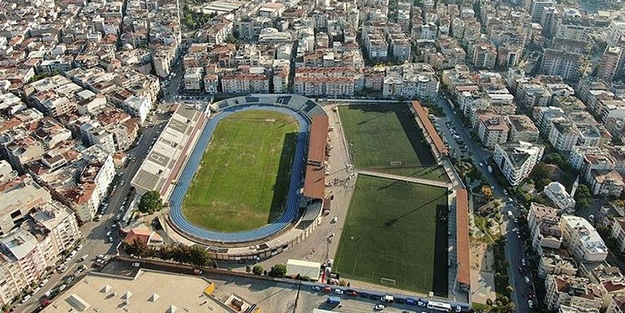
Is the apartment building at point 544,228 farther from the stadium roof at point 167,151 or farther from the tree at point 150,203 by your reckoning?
the stadium roof at point 167,151

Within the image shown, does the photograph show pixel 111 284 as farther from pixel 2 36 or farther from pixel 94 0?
pixel 94 0

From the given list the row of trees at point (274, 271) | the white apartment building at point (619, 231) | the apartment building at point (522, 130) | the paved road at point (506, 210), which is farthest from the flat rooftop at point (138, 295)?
the apartment building at point (522, 130)

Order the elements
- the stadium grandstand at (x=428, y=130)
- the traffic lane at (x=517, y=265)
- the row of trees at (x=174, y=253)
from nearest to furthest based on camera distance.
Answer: the traffic lane at (x=517, y=265) < the row of trees at (x=174, y=253) < the stadium grandstand at (x=428, y=130)

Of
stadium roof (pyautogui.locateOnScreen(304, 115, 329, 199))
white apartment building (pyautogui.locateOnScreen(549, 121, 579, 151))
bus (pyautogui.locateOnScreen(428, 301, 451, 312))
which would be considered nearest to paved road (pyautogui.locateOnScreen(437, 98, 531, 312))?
bus (pyautogui.locateOnScreen(428, 301, 451, 312))

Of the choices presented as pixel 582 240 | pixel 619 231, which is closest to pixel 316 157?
pixel 582 240

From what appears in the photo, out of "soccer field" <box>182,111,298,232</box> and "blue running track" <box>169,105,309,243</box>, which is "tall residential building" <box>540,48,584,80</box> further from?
"soccer field" <box>182,111,298,232</box>

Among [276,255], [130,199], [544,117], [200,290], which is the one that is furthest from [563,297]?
[130,199]
